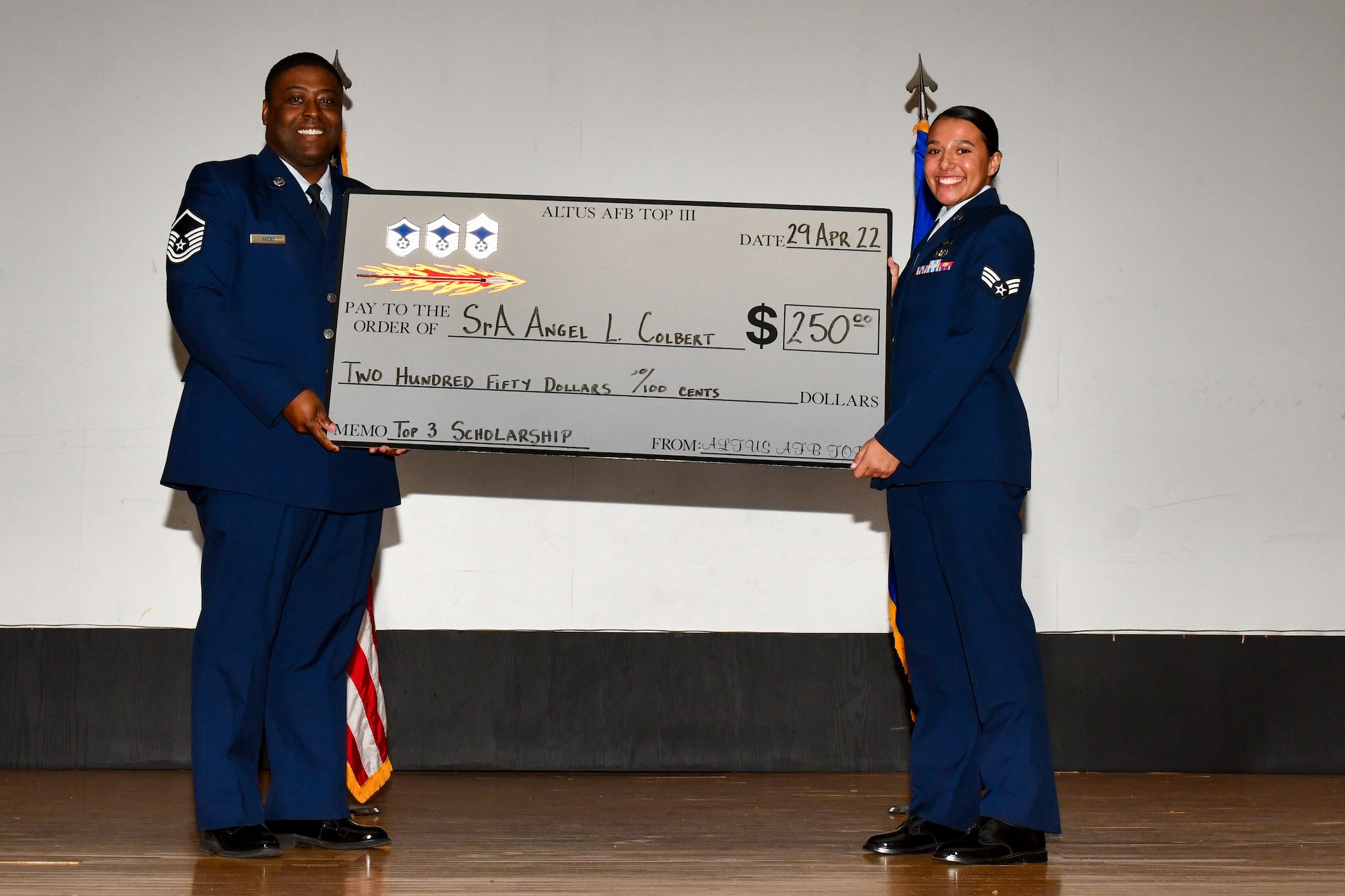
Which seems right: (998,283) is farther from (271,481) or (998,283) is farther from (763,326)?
(271,481)

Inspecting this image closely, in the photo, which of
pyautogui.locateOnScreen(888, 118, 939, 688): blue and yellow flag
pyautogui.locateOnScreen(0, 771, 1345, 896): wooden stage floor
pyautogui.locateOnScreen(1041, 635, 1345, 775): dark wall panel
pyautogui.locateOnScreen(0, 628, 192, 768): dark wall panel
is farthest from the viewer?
pyautogui.locateOnScreen(1041, 635, 1345, 775): dark wall panel

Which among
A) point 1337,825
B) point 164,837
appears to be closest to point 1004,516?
point 1337,825

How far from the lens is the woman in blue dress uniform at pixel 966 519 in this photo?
2.44 meters

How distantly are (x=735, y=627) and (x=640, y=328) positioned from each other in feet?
4.56

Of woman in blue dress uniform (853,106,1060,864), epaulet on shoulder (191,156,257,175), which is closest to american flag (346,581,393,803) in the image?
epaulet on shoulder (191,156,257,175)

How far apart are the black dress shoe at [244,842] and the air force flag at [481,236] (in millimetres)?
1295

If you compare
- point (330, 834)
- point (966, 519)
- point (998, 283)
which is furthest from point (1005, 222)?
point (330, 834)

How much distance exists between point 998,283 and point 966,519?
19.6 inches

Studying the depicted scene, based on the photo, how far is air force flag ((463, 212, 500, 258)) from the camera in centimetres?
263

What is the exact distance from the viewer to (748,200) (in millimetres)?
3740

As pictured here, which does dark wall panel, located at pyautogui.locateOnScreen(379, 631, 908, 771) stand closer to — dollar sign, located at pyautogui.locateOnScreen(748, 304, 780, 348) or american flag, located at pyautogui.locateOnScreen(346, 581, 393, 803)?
american flag, located at pyautogui.locateOnScreen(346, 581, 393, 803)

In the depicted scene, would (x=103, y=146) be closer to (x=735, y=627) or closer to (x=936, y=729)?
(x=735, y=627)

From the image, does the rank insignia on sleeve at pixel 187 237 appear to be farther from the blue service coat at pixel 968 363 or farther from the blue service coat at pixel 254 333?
the blue service coat at pixel 968 363

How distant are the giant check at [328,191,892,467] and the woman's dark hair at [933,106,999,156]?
25 centimetres
